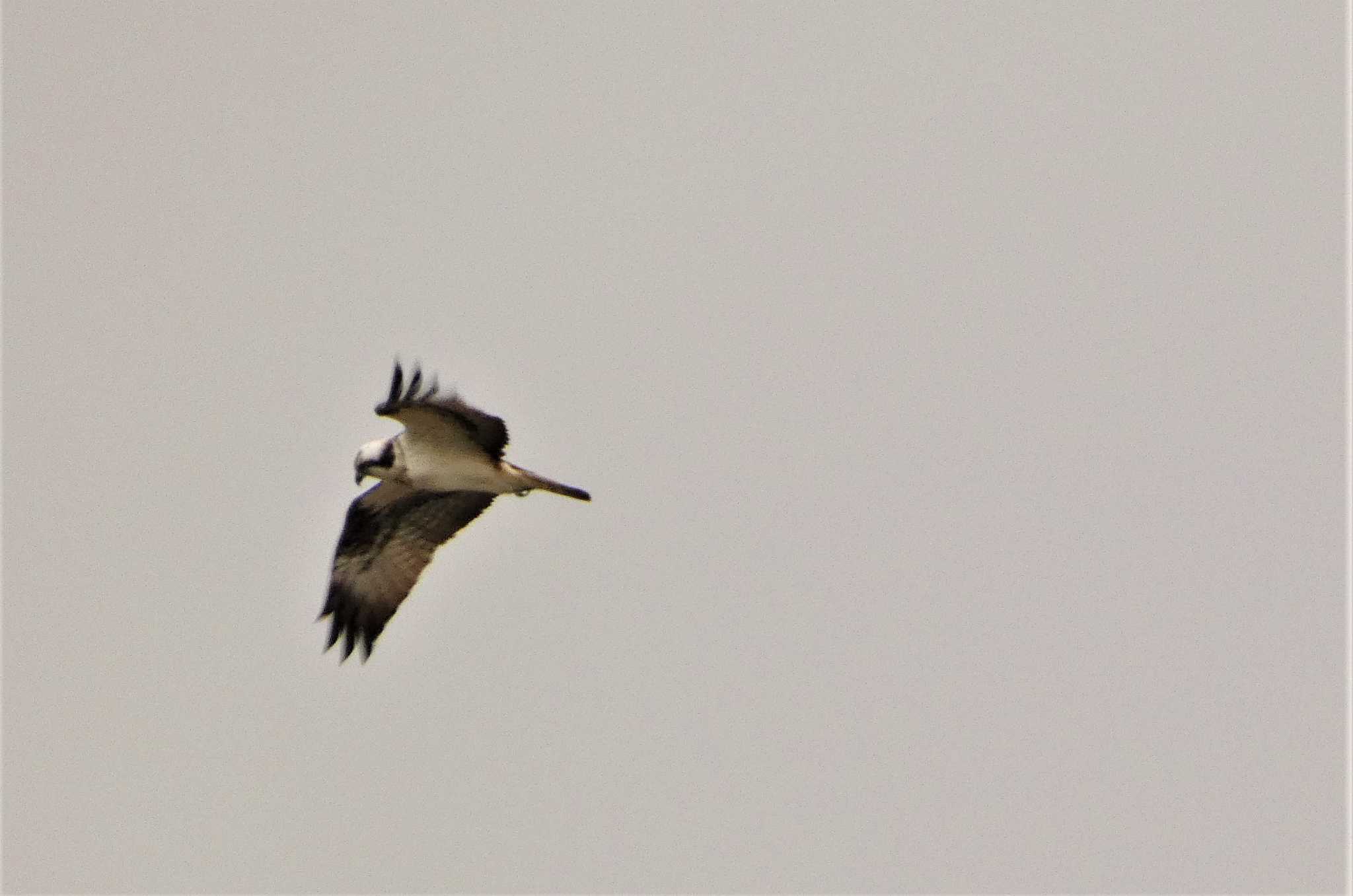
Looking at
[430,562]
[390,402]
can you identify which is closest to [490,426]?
[390,402]

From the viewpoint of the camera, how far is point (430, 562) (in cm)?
1739

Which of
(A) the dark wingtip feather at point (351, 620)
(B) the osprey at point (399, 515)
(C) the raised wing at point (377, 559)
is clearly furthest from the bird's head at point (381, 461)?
(A) the dark wingtip feather at point (351, 620)

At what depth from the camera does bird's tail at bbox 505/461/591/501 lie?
1617cm

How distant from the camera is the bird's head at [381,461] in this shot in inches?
642

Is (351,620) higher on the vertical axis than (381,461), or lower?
lower

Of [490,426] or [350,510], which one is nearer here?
[490,426]

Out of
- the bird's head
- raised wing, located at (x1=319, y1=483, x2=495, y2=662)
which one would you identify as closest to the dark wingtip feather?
raised wing, located at (x1=319, y1=483, x2=495, y2=662)

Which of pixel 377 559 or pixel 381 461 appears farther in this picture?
pixel 377 559

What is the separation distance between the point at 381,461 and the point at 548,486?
1.16 m

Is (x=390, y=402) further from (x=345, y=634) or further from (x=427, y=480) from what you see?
(x=345, y=634)

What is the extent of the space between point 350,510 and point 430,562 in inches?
27.2

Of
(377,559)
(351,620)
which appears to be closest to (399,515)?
(377,559)

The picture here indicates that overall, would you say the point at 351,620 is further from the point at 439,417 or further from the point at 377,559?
the point at 439,417

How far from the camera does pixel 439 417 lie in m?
15.6
